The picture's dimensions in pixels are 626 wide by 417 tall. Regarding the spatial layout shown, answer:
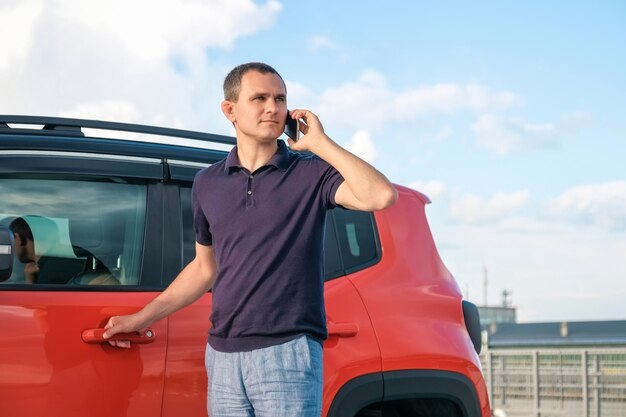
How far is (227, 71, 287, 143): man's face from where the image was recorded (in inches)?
134

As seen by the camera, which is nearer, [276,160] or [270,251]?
[270,251]

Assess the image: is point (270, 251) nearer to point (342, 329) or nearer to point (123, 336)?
point (123, 336)

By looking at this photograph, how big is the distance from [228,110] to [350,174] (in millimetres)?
554

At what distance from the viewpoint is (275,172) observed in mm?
3434

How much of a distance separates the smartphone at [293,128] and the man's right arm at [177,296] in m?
0.54

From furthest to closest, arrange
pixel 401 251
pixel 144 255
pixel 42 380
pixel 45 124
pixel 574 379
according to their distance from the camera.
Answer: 1. pixel 574 379
2. pixel 401 251
3. pixel 45 124
4. pixel 144 255
5. pixel 42 380

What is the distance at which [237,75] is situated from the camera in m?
3.50

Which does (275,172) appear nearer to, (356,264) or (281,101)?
(281,101)

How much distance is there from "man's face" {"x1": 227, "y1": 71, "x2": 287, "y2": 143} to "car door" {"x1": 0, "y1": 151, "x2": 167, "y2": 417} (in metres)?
0.78

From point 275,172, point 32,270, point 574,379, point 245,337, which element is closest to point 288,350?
point 245,337

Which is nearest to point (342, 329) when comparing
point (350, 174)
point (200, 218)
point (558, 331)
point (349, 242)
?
point (349, 242)

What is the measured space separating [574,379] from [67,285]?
60.9 feet

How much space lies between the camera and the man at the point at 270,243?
3240mm

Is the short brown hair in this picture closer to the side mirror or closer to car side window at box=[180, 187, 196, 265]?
car side window at box=[180, 187, 196, 265]
